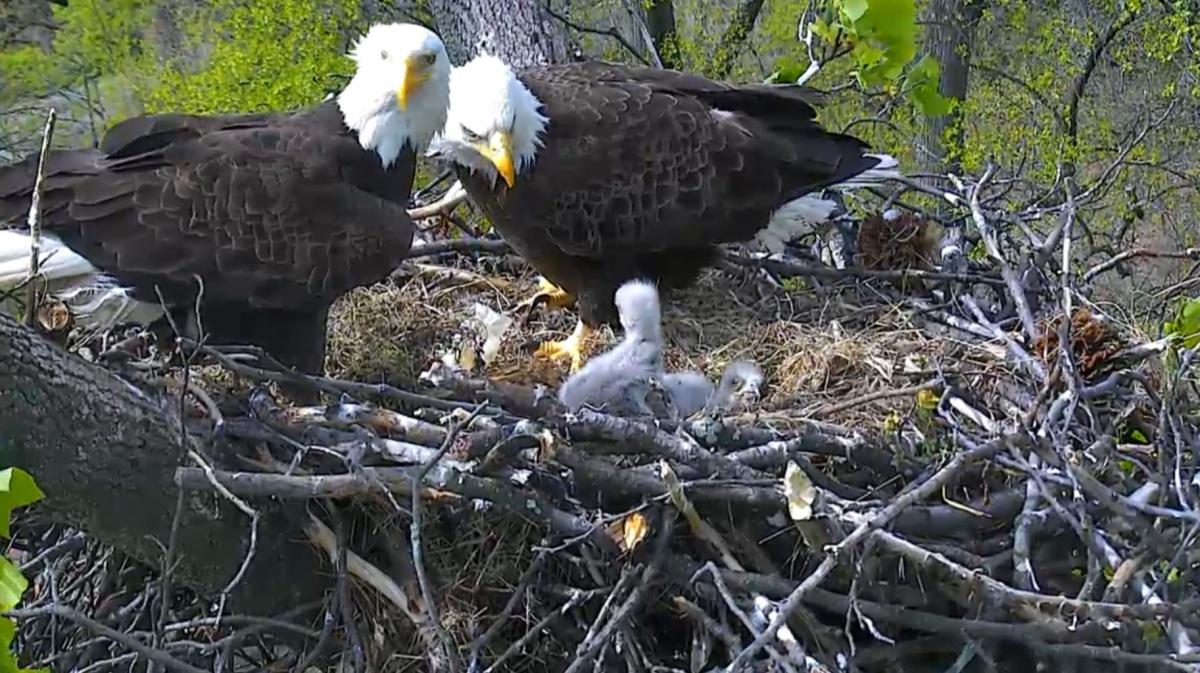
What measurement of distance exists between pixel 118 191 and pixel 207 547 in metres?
1.34

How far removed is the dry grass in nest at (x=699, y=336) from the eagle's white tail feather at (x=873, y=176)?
428 mm

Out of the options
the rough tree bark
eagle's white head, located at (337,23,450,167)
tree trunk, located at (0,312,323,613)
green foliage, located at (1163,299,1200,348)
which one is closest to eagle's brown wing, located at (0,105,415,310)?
eagle's white head, located at (337,23,450,167)

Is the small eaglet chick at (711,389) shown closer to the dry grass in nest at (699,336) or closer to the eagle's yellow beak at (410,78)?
the dry grass in nest at (699,336)

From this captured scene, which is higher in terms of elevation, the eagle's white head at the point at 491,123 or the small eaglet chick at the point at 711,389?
the eagle's white head at the point at 491,123

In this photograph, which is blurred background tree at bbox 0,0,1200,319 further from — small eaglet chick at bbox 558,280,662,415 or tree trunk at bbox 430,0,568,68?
small eaglet chick at bbox 558,280,662,415

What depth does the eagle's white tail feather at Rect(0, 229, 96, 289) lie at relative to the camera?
3336 mm

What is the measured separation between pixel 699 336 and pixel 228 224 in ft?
5.35

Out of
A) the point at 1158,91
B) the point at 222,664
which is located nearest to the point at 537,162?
the point at 222,664

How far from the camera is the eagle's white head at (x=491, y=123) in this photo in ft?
12.9

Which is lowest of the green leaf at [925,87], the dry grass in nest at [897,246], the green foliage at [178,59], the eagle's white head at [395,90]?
the green foliage at [178,59]

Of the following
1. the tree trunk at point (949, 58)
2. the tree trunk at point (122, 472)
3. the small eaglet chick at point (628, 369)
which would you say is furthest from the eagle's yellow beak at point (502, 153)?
the tree trunk at point (949, 58)

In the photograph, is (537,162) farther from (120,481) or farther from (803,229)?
(120,481)

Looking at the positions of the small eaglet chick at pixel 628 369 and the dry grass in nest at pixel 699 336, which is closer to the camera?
the small eaglet chick at pixel 628 369

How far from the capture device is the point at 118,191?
3.56 meters
